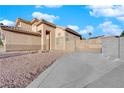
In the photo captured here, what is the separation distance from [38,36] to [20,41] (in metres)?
3.31

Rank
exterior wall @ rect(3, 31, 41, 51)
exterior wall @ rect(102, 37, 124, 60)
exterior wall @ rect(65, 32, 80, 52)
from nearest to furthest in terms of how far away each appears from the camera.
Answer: exterior wall @ rect(102, 37, 124, 60) < exterior wall @ rect(3, 31, 41, 51) < exterior wall @ rect(65, 32, 80, 52)

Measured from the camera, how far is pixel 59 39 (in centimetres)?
2142

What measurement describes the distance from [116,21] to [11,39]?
1037 cm

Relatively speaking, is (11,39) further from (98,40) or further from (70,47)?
(98,40)

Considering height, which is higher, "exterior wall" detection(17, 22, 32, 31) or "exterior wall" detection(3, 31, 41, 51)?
"exterior wall" detection(17, 22, 32, 31)

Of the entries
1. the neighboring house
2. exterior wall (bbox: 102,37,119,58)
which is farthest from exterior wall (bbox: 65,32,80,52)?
exterior wall (bbox: 102,37,119,58)

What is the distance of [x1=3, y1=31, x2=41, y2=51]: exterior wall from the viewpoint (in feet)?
52.8

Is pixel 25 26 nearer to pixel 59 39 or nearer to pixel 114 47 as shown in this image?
pixel 59 39

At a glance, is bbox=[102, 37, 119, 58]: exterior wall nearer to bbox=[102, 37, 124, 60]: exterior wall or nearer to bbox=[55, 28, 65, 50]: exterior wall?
bbox=[102, 37, 124, 60]: exterior wall

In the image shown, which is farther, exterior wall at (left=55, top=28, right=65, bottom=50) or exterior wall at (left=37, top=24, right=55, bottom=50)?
exterior wall at (left=55, top=28, right=65, bottom=50)

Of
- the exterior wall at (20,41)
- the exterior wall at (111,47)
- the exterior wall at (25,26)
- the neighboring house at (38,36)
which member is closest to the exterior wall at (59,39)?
the neighboring house at (38,36)

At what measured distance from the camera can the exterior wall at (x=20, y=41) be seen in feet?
52.8

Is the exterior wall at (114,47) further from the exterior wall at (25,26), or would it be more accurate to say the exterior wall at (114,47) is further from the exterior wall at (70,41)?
the exterior wall at (25,26)

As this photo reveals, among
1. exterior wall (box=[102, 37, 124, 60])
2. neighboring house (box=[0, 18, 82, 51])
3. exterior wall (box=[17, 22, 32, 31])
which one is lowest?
exterior wall (box=[102, 37, 124, 60])
